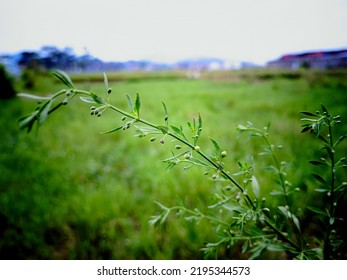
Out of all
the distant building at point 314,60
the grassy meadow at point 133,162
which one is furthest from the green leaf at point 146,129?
the distant building at point 314,60

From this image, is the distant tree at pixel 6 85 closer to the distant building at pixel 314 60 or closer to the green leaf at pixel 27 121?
the distant building at pixel 314 60

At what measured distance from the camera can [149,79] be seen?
6.84ft

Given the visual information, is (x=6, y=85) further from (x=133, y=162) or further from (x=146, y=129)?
(x=146, y=129)

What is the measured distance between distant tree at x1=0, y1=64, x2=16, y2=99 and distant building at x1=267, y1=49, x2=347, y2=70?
1.82 meters

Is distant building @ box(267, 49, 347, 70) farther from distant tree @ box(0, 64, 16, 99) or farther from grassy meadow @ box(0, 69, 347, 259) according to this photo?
distant tree @ box(0, 64, 16, 99)

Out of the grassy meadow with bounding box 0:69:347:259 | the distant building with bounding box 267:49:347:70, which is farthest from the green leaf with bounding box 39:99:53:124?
the distant building with bounding box 267:49:347:70

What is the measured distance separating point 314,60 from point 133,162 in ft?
3.58

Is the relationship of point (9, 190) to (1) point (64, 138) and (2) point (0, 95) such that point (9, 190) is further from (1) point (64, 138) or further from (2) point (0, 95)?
(2) point (0, 95)

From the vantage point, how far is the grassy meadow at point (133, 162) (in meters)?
1.17

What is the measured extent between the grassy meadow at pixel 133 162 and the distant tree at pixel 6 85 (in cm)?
7

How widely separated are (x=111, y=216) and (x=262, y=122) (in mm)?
987

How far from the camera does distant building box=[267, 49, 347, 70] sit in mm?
1445

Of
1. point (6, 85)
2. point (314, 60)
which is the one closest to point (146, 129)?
point (314, 60)

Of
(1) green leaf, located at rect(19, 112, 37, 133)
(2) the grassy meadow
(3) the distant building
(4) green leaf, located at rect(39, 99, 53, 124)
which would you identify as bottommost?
(2) the grassy meadow
